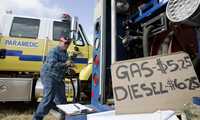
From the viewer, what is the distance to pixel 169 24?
3.25m

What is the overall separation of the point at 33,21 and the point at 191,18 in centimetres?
732

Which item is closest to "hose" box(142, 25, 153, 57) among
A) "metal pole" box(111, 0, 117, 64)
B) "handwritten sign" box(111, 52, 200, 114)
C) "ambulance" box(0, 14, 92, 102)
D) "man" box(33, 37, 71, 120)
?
"metal pole" box(111, 0, 117, 64)

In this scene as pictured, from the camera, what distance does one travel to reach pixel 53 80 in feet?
20.0

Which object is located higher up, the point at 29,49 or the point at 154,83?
the point at 29,49

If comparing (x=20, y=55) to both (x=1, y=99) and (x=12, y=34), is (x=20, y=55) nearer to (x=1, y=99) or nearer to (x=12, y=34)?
(x=12, y=34)

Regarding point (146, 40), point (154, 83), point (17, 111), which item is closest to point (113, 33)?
point (146, 40)

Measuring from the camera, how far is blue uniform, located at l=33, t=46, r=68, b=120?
606 cm

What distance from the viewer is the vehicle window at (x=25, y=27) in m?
9.25

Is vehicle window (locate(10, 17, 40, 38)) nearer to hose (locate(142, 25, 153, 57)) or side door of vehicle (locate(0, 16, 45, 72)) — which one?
side door of vehicle (locate(0, 16, 45, 72))

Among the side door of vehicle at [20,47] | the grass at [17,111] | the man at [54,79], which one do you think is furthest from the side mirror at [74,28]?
the man at [54,79]

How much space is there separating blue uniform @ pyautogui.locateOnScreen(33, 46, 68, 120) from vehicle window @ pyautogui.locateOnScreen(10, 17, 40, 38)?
3.23 meters

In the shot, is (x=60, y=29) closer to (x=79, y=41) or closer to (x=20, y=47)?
(x=79, y=41)

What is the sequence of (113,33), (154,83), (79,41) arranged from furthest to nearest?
(79,41) < (113,33) < (154,83)

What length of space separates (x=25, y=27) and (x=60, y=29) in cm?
92
